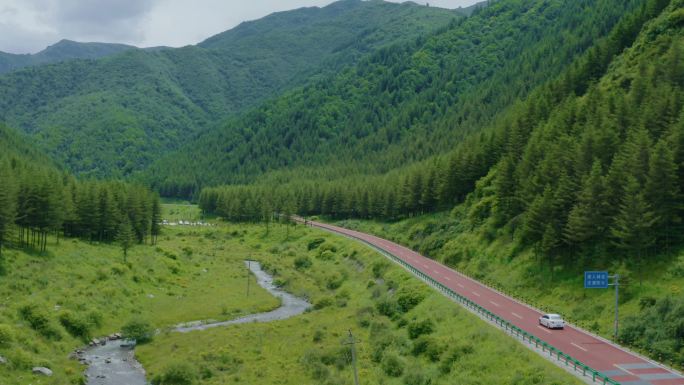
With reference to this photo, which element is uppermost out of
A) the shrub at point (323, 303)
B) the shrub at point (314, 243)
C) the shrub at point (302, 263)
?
the shrub at point (323, 303)

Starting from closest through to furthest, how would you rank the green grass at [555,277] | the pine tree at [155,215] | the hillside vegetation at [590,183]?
the green grass at [555,277]
the hillside vegetation at [590,183]
the pine tree at [155,215]

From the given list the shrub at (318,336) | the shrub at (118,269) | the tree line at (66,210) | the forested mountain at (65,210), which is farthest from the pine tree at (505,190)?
the tree line at (66,210)

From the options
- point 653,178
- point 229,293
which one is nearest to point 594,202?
point 653,178

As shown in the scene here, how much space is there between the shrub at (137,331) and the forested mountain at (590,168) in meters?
52.5

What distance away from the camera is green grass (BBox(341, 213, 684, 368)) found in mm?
51625

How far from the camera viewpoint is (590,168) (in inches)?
2761

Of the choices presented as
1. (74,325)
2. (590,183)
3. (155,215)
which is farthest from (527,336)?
(155,215)

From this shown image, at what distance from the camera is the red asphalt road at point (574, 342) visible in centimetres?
3791

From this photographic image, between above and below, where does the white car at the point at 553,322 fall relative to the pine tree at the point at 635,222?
below

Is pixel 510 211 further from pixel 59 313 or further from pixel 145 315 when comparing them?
pixel 59 313

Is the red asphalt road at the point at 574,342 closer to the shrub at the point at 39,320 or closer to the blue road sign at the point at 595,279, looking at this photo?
the blue road sign at the point at 595,279

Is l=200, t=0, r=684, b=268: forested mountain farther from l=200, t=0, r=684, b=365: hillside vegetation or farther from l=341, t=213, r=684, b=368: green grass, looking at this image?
l=341, t=213, r=684, b=368: green grass

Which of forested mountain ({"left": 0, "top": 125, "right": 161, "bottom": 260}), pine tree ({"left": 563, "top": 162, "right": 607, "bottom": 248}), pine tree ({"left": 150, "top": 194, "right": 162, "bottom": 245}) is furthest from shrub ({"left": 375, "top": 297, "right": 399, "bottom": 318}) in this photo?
pine tree ({"left": 150, "top": 194, "right": 162, "bottom": 245})

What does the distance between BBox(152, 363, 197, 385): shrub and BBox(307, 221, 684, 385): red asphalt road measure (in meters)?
33.5
